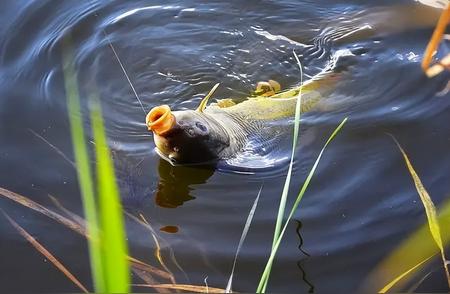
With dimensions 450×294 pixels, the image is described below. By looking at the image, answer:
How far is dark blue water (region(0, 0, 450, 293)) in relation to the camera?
9.81 ft

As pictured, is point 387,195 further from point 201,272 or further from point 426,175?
point 201,272

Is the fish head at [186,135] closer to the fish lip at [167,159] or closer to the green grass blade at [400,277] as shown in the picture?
the fish lip at [167,159]

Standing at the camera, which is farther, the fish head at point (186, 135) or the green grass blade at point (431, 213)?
the fish head at point (186, 135)

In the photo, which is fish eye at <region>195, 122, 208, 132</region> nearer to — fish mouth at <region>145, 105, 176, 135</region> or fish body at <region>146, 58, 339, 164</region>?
fish body at <region>146, 58, 339, 164</region>

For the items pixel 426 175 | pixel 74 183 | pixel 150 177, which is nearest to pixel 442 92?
pixel 426 175

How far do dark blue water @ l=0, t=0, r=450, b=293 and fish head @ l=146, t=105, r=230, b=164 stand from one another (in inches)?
4.6

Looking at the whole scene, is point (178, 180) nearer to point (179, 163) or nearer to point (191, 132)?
point (179, 163)

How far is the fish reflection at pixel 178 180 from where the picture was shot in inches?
135

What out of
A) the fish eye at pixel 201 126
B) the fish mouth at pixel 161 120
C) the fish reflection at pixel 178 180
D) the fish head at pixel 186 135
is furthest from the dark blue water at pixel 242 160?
the fish mouth at pixel 161 120

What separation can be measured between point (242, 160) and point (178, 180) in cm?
33

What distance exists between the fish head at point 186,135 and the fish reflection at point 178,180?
0.05m

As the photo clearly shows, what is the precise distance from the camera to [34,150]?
12.0 ft

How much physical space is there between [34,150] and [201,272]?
1262 millimetres

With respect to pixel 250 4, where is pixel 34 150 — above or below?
below
